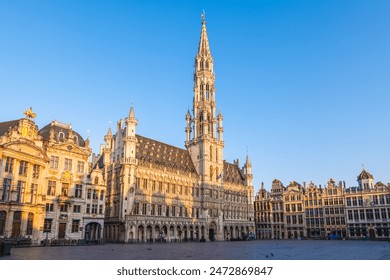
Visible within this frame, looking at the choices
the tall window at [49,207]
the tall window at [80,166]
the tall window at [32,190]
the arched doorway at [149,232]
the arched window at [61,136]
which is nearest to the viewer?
the tall window at [32,190]

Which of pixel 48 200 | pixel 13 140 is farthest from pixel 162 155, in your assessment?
pixel 13 140

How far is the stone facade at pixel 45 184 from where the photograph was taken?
42000mm

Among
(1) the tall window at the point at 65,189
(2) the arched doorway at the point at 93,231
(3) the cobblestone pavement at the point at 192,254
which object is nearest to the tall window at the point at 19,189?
(1) the tall window at the point at 65,189

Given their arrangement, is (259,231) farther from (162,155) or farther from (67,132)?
(67,132)

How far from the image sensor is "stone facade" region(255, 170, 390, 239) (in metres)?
85.8

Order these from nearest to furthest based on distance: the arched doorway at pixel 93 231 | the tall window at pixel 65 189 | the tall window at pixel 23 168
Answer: the tall window at pixel 23 168
the tall window at pixel 65 189
the arched doorway at pixel 93 231

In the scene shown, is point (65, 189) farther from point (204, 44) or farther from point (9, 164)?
point (204, 44)

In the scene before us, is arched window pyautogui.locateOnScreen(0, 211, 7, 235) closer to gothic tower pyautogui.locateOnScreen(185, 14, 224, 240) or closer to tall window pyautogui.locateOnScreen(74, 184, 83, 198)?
tall window pyautogui.locateOnScreen(74, 184, 83, 198)

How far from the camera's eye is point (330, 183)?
93938 millimetres

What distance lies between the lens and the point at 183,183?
75.8 m

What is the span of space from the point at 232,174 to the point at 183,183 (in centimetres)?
2447

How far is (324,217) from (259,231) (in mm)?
20485

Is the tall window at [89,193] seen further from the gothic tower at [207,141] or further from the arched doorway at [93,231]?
the gothic tower at [207,141]

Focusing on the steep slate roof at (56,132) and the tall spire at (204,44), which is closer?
the steep slate roof at (56,132)
